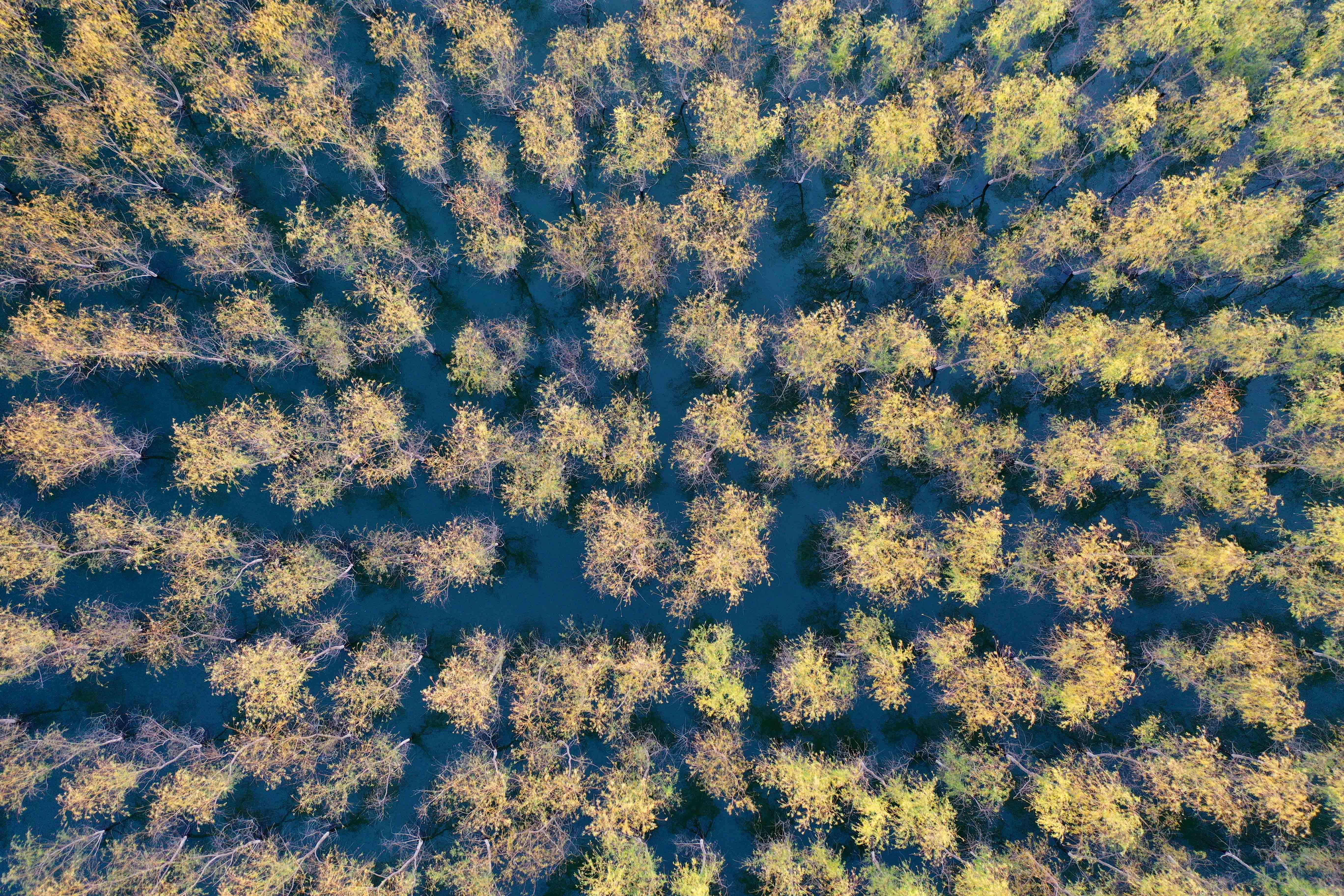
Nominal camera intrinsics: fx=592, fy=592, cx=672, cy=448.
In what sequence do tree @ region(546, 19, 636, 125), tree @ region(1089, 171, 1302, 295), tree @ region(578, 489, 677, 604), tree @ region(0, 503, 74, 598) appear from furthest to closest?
tree @ region(546, 19, 636, 125) → tree @ region(578, 489, 677, 604) → tree @ region(1089, 171, 1302, 295) → tree @ region(0, 503, 74, 598)

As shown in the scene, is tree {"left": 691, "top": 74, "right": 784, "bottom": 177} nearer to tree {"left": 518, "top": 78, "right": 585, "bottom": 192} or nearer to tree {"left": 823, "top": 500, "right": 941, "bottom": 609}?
tree {"left": 518, "top": 78, "right": 585, "bottom": 192}

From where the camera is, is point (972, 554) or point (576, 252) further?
point (576, 252)

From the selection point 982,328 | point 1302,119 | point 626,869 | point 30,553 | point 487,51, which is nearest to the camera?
point 626,869

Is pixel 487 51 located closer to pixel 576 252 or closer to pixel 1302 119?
pixel 576 252

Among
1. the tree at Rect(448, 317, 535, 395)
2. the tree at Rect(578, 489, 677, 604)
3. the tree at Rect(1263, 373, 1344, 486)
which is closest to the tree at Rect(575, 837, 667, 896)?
the tree at Rect(578, 489, 677, 604)

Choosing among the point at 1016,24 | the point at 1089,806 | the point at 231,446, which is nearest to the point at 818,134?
the point at 1016,24

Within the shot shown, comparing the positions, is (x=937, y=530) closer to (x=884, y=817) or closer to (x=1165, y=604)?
(x=1165, y=604)

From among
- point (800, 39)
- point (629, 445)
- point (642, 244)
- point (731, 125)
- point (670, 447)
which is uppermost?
point (800, 39)

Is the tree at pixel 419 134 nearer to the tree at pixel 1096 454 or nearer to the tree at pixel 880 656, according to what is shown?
the tree at pixel 880 656
